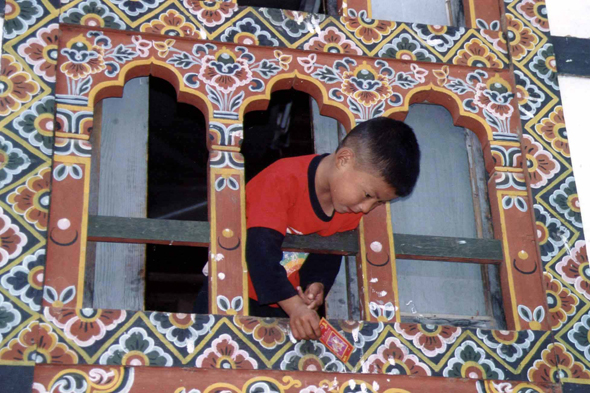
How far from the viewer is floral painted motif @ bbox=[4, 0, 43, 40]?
3.53 metres

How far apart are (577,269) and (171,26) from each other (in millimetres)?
1713

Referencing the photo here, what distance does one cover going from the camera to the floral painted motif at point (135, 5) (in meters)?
3.70

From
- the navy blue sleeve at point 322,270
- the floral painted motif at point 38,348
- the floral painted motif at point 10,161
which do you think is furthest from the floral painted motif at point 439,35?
the floral painted motif at point 38,348

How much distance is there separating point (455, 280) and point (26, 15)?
1.92 m

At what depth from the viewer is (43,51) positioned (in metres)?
3.51

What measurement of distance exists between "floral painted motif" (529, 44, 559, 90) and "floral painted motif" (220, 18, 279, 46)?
41.0 inches

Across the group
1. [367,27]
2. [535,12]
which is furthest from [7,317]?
[535,12]

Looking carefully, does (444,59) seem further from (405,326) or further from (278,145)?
(278,145)

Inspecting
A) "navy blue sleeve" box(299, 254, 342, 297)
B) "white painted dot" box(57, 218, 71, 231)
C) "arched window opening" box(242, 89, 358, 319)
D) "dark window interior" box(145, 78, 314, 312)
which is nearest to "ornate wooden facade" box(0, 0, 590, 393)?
"white painted dot" box(57, 218, 71, 231)

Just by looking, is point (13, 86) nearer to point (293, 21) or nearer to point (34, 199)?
point (34, 199)

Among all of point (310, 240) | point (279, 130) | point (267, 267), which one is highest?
point (279, 130)

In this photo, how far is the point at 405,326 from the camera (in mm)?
3344

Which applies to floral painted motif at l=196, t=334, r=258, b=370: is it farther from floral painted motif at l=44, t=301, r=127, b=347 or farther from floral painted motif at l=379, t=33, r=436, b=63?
floral painted motif at l=379, t=33, r=436, b=63

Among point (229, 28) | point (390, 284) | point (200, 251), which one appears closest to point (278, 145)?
point (200, 251)
